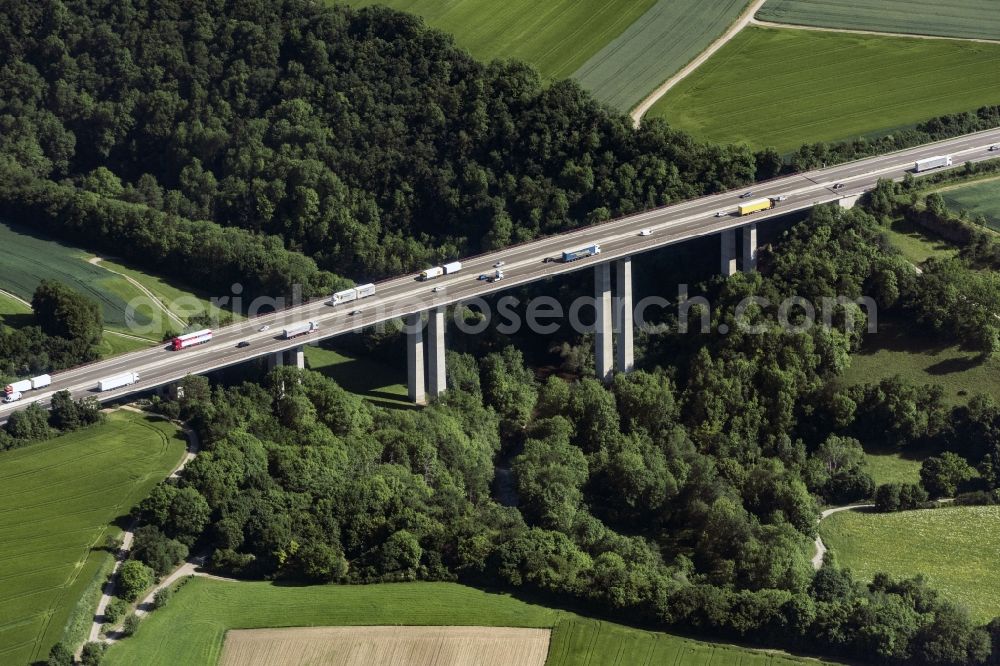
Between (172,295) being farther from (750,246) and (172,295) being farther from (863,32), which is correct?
(863,32)

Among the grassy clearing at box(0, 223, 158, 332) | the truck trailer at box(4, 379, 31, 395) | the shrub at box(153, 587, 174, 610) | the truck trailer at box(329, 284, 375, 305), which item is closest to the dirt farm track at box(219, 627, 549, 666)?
the shrub at box(153, 587, 174, 610)

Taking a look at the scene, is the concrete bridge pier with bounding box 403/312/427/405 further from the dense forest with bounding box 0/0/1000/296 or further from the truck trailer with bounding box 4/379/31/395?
the truck trailer with bounding box 4/379/31/395

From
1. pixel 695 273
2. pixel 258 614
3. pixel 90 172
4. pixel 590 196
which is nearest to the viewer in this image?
pixel 258 614

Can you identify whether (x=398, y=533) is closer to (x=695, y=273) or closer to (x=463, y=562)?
(x=463, y=562)

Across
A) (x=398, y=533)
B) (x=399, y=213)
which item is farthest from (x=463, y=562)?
(x=399, y=213)

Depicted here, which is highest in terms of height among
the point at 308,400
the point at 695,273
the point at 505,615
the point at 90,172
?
the point at 90,172

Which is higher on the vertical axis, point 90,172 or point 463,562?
point 90,172
